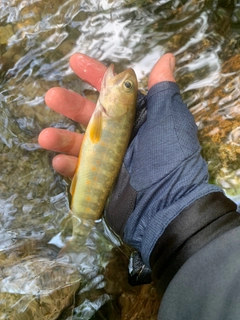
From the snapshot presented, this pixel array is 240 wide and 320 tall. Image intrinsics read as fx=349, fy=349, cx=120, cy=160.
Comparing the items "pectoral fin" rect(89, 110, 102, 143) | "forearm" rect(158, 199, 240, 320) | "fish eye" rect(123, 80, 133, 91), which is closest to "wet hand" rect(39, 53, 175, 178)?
"fish eye" rect(123, 80, 133, 91)

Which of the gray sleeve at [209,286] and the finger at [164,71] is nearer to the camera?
the gray sleeve at [209,286]

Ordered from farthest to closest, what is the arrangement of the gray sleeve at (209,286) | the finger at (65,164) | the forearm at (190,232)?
the finger at (65,164), the forearm at (190,232), the gray sleeve at (209,286)

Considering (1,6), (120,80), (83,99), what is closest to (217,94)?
(120,80)

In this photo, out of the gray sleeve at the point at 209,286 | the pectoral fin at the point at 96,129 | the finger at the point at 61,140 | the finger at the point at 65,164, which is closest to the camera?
the gray sleeve at the point at 209,286

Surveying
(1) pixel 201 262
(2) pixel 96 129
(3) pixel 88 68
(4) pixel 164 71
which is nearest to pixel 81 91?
(3) pixel 88 68

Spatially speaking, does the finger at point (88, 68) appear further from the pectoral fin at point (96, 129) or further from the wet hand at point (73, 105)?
the pectoral fin at point (96, 129)

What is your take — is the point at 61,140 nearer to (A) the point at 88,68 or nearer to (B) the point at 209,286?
(A) the point at 88,68

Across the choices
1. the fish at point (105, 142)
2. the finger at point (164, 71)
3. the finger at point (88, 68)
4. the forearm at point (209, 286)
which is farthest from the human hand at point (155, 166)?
the forearm at point (209, 286)

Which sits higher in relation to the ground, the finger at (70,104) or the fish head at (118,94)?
the fish head at (118,94)
